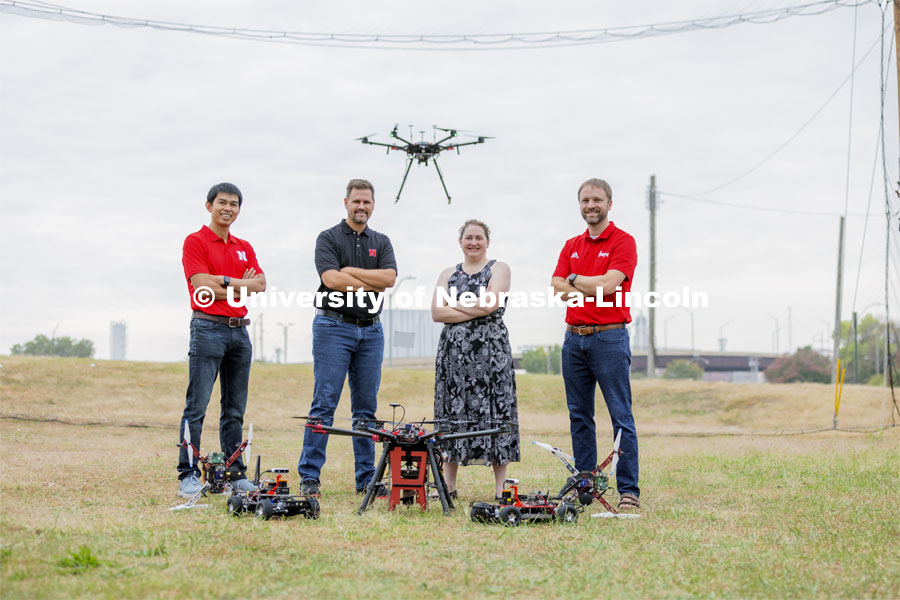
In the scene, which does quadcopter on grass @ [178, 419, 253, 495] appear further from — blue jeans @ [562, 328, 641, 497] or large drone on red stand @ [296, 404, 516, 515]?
blue jeans @ [562, 328, 641, 497]

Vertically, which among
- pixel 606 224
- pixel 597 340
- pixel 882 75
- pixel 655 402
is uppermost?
pixel 882 75

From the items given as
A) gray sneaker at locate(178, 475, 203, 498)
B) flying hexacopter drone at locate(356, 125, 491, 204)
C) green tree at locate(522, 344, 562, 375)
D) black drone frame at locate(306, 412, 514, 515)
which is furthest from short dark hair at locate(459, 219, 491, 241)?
green tree at locate(522, 344, 562, 375)

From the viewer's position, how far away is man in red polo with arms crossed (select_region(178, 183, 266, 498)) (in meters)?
6.88

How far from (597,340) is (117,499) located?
3.78 metres

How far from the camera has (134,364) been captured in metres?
30.2

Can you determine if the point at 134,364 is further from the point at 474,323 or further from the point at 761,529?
the point at 761,529

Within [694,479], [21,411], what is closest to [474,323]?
[694,479]

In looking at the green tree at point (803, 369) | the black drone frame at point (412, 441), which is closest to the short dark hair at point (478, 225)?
the black drone frame at point (412, 441)

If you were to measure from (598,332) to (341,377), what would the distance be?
209cm

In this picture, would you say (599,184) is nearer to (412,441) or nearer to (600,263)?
(600,263)

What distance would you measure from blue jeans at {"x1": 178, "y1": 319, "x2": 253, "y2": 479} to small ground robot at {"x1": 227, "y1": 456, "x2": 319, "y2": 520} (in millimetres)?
1139

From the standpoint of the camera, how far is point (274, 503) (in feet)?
17.9

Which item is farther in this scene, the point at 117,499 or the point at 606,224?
the point at 606,224

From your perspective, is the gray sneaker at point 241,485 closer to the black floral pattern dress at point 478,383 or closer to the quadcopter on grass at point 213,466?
the quadcopter on grass at point 213,466
